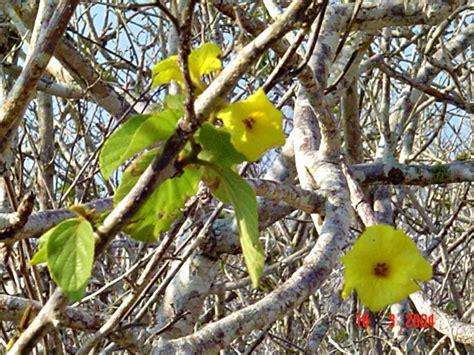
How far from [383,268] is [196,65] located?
0.82 feet

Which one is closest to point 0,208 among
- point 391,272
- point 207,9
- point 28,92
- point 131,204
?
point 207,9

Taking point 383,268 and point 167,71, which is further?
point 383,268

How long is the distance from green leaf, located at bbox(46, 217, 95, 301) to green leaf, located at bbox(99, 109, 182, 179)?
0.15ft

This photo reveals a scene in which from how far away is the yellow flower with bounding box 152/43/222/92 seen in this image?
18.3 inches

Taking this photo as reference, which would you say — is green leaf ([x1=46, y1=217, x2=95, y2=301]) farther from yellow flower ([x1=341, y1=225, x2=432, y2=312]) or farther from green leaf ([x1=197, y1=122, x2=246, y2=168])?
yellow flower ([x1=341, y1=225, x2=432, y2=312])

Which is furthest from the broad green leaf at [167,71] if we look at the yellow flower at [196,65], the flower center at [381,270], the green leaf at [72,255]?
the flower center at [381,270]

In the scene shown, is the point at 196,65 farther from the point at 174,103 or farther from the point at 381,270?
the point at 381,270

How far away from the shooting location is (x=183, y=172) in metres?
0.42

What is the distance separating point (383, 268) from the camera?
1.97ft

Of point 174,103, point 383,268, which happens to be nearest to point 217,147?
point 174,103

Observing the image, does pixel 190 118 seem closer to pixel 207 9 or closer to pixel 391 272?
pixel 391 272

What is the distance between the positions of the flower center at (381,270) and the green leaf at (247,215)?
0.22 m

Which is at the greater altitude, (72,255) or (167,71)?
(167,71)

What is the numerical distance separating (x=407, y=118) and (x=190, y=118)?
2588 millimetres
